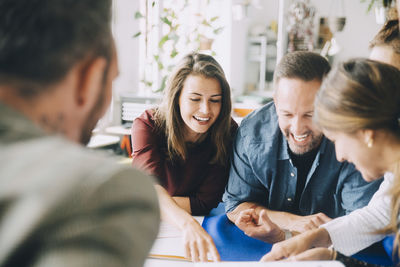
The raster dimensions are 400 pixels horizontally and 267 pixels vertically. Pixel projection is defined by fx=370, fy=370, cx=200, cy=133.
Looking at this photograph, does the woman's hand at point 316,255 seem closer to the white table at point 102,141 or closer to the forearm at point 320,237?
the forearm at point 320,237

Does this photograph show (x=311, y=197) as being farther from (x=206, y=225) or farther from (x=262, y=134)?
(x=206, y=225)

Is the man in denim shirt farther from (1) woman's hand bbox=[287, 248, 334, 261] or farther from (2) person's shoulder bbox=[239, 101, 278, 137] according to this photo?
(1) woman's hand bbox=[287, 248, 334, 261]

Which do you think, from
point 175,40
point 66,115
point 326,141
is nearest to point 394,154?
point 326,141

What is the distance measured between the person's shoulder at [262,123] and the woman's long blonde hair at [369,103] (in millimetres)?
574

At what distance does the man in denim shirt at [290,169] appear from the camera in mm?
1365

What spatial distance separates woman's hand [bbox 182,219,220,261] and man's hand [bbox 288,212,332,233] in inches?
14.3

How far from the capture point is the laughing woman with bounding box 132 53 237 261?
5.37 feet

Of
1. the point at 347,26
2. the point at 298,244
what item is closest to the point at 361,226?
the point at 298,244

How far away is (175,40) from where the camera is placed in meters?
3.91

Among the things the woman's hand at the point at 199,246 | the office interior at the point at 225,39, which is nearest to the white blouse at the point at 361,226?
the woman's hand at the point at 199,246

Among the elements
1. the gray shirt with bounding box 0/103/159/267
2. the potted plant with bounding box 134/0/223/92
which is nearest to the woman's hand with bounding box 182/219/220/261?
the gray shirt with bounding box 0/103/159/267

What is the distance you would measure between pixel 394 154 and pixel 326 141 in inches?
19.6

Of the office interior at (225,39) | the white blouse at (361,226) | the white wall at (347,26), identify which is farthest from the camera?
the white wall at (347,26)

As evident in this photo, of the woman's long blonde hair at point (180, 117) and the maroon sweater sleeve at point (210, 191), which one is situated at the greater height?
the woman's long blonde hair at point (180, 117)
